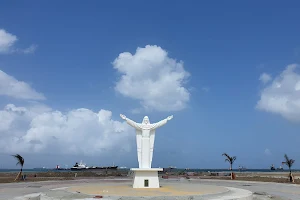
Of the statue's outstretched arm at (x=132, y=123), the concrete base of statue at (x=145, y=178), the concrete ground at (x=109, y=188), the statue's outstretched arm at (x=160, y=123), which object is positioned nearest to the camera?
the concrete ground at (x=109, y=188)

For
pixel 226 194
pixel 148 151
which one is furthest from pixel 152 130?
pixel 226 194

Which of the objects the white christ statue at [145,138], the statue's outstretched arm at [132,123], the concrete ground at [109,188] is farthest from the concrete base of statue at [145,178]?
the statue's outstretched arm at [132,123]

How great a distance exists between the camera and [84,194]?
17.9 m

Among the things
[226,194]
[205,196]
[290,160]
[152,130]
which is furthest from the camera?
[290,160]

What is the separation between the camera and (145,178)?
23.6 metres

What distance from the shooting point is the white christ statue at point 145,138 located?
24.7 metres

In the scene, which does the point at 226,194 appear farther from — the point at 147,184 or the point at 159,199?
the point at 147,184

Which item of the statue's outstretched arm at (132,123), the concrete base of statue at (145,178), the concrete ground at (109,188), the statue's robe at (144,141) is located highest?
the statue's outstretched arm at (132,123)

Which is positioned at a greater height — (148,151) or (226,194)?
(148,151)

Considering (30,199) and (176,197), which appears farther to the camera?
(30,199)

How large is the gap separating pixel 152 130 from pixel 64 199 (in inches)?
403

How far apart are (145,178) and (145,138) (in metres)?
3.24

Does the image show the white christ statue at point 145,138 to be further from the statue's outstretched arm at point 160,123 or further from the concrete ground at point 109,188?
→ the concrete ground at point 109,188

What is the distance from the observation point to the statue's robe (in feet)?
81.1
